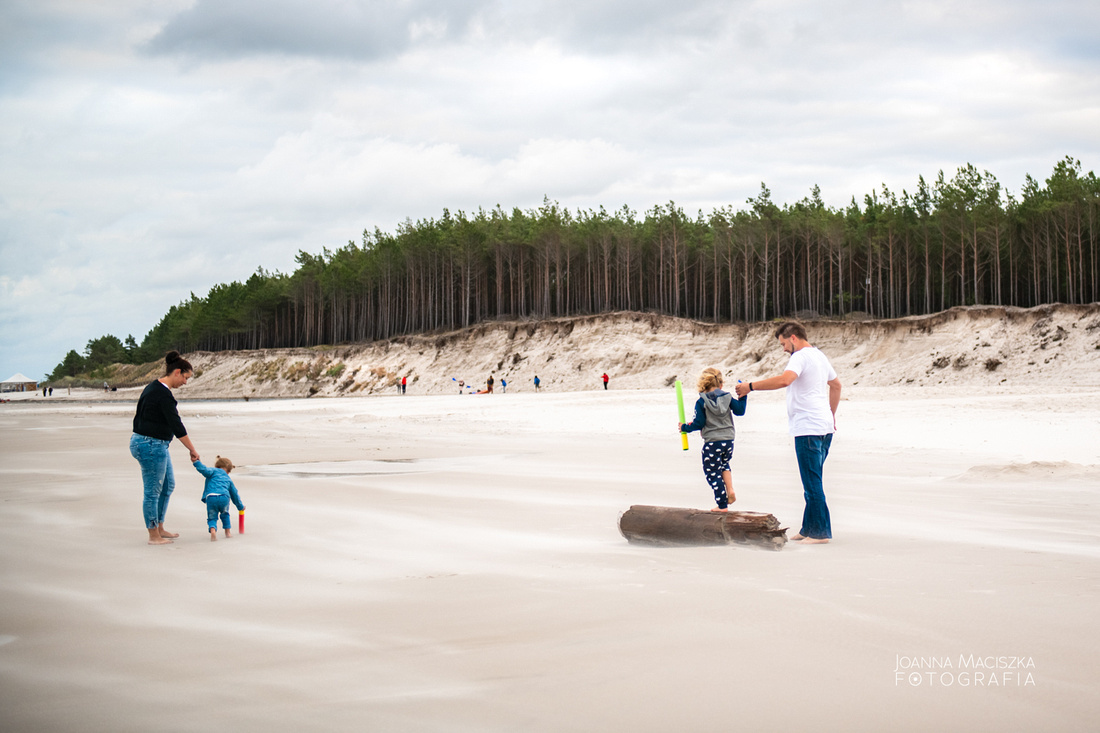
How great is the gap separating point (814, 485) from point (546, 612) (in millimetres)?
3253

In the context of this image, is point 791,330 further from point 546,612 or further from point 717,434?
point 546,612

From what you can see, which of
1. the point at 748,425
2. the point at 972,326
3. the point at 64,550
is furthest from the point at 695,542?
the point at 972,326

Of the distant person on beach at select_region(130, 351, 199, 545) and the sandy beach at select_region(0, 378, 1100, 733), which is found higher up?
Result: the distant person on beach at select_region(130, 351, 199, 545)

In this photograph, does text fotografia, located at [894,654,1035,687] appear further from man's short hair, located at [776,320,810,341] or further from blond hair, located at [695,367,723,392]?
blond hair, located at [695,367,723,392]

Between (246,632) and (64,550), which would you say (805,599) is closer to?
(246,632)

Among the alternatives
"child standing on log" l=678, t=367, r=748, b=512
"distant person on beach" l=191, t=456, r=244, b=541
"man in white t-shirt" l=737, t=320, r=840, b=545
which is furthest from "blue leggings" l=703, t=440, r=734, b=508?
"distant person on beach" l=191, t=456, r=244, b=541

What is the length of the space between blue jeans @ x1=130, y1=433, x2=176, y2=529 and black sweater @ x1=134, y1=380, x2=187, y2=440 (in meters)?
0.07

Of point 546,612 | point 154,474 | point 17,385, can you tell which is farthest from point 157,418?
point 17,385

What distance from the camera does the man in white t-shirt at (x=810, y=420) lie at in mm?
6727

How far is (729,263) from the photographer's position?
203 ft

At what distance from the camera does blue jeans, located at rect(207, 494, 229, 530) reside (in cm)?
731

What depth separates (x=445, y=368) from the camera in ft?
204

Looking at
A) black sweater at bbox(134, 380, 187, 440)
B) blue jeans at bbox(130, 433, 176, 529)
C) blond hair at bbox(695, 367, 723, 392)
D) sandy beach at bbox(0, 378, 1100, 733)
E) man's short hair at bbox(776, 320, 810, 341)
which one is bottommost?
sandy beach at bbox(0, 378, 1100, 733)

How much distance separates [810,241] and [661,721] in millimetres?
60253
